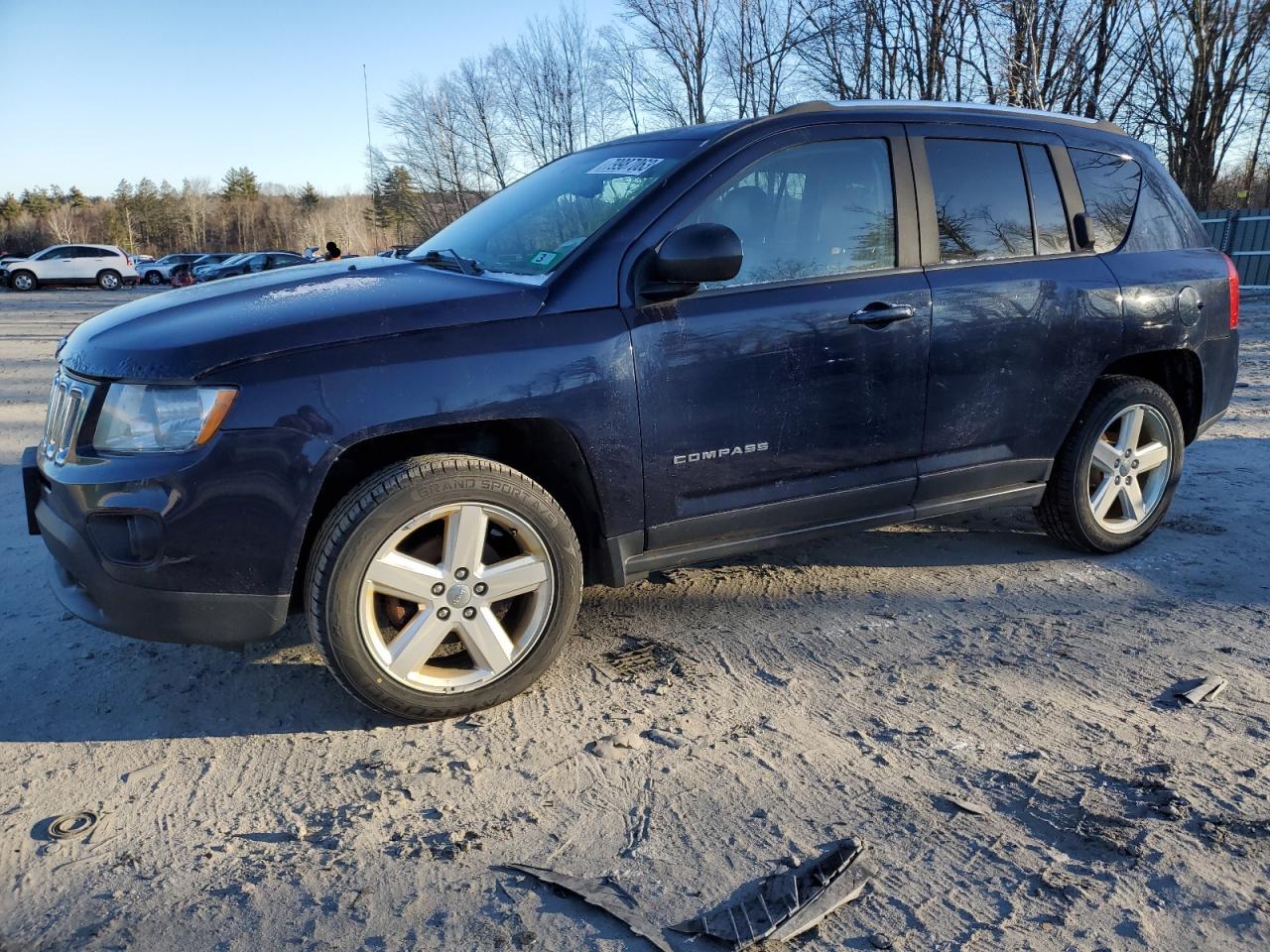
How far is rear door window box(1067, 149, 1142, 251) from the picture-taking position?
155 inches

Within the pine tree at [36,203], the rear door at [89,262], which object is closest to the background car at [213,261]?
the rear door at [89,262]

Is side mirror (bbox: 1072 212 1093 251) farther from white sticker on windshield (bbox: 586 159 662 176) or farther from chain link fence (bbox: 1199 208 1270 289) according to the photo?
chain link fence (bbox: 1199 208 1270 289)

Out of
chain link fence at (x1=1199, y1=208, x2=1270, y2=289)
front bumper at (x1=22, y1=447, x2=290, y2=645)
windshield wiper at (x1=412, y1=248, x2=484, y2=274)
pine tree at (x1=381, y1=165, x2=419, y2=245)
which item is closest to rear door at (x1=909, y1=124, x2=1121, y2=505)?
windshield wiper at (x1=412, y1=248, x2=484, y2=274)

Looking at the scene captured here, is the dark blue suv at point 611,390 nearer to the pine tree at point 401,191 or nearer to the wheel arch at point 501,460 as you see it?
the wheel arch at point 501,460

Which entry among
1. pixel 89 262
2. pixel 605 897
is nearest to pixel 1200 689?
pixel 605 897

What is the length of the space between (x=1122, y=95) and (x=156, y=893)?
30.4 metres

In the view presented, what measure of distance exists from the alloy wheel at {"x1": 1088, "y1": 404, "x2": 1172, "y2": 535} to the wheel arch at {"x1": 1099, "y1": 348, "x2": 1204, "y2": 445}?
205mm

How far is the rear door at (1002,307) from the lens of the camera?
3.48 meters

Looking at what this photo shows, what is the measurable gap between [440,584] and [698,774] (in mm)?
925

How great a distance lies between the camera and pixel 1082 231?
389cm

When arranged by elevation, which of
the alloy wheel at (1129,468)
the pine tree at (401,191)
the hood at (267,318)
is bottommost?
the alloy wheel at (1129,468)

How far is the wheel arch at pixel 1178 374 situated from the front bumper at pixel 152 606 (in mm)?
3545

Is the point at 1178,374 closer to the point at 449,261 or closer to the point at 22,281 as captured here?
the point at 449,261

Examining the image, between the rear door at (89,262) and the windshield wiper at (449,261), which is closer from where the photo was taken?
the windshield wiper at (449,261)
